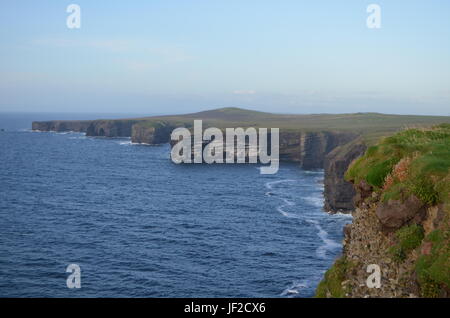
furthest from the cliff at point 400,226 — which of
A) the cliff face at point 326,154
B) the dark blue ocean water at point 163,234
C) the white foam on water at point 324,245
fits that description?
the cliff face at point 326,154

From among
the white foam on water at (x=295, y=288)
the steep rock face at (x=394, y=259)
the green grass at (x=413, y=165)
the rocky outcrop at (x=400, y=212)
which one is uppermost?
the green grass at (x=413, y=165)

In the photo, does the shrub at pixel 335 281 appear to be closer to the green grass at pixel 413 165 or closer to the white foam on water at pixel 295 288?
the green grass at pixel 413 165

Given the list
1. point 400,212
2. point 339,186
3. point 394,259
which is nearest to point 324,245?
point 339,186

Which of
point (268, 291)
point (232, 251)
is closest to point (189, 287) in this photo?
point (268, 291)

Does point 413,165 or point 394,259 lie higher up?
point 413,165

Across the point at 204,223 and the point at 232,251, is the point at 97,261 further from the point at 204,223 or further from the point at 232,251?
the point at 204,223

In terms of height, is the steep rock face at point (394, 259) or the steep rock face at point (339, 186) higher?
the steep rock face at point (394, 259)

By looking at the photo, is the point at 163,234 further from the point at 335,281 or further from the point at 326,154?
the point at 326,154
